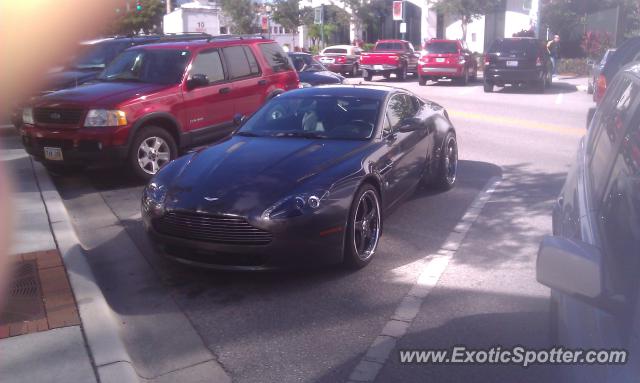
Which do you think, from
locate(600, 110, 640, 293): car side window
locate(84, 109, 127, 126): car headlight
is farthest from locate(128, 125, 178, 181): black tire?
locate(600, 110, 640, 293): car side window

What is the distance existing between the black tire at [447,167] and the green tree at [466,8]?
3062 cm

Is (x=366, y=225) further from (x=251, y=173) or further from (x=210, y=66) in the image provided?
(x=210, y=66)

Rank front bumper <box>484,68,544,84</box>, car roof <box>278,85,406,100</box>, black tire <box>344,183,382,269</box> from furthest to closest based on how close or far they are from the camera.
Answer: front bumper <box>484,68,544,84</box> → car roof <box>278,85,406,100</box> → black tire <box>344,183,382,269</box>

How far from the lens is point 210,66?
32.8 ft

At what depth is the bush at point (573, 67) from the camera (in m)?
29.3

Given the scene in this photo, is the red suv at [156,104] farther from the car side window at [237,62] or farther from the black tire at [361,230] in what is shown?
the black tire at [361,230]

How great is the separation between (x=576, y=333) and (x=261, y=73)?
28.2 ft

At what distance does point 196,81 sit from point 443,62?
16.9 m

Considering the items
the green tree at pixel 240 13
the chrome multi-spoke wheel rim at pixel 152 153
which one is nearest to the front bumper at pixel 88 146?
the chrome multi-spoke wheel rim at pixel 152 153

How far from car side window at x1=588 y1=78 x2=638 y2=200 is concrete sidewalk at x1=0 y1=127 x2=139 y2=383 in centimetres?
260

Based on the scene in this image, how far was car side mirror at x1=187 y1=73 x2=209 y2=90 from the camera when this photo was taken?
9516 millimetres

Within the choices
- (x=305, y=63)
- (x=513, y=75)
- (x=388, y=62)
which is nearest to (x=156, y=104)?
(x=305, y=63)

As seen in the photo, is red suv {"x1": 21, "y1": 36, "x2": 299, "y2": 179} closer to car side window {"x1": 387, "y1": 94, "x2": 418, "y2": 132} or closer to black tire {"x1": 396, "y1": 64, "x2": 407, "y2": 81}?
car side window {"x1": 387, "y1": 94, "x2": 418, "y2": 132}
